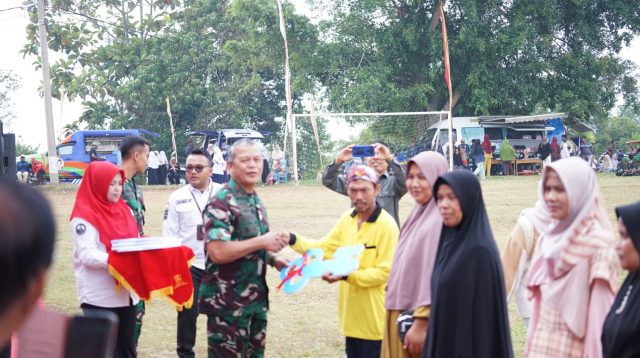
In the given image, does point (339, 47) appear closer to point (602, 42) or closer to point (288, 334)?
point (602, 42)

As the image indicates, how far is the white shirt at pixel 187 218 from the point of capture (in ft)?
20.9

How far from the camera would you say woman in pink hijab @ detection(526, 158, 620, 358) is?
12.0 ft

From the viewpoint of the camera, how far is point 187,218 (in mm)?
6371

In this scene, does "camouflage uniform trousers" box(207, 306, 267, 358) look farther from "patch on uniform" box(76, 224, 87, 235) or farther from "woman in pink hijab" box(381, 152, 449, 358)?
"patch on uniform" box(76, 224, 87, 235)

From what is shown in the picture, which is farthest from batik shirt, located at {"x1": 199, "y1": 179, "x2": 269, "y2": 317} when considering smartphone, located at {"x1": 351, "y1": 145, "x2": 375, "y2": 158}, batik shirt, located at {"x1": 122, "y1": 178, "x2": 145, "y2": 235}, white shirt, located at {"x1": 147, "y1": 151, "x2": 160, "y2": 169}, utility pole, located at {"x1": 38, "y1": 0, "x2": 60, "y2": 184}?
white shirt, located at {"x1": 147, "y1": 151, "x2": 160, "y2": 169}

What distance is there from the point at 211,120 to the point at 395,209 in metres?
32.0

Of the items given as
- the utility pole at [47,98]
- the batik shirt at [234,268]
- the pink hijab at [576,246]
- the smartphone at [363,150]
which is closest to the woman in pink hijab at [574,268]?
the pink hijab at [576,246]

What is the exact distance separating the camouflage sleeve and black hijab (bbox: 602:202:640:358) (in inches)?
77.9

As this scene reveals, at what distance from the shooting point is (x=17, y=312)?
112 cm

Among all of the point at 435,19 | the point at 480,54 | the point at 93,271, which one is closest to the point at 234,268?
the point at 93,271

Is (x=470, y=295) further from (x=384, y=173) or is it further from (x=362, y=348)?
(x=384, y=173)

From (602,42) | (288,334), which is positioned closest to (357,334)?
(288,334)

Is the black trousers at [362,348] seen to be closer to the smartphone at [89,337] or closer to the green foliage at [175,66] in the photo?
the smartphone at [89,337]

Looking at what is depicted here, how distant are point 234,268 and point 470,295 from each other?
1341mm
